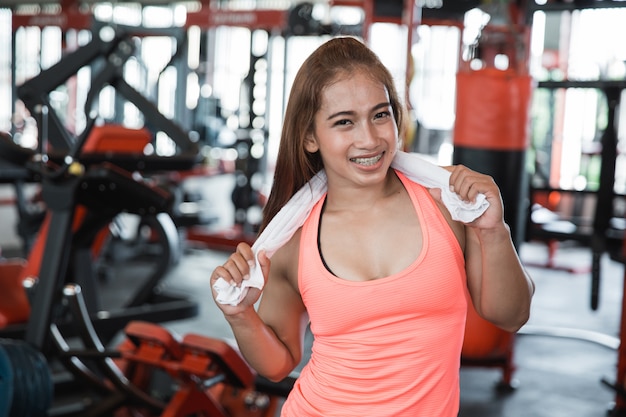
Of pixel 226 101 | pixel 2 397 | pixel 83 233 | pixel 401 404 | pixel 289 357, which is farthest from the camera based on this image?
pixel 226 101

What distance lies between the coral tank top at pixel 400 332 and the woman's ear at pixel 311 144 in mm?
201

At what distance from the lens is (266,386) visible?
2.44 meters

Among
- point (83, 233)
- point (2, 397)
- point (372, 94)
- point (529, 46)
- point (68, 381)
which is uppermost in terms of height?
point (529, 46)

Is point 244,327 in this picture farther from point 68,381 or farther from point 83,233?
point 68,381

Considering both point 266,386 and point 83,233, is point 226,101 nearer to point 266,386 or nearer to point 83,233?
point 83,233

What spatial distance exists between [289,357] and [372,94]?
494 millimetres

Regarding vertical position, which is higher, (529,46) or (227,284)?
(529,46)

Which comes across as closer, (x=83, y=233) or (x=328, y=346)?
(x=328, y=346)

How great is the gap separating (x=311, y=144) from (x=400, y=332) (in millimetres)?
355

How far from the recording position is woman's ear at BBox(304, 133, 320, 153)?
1.30m

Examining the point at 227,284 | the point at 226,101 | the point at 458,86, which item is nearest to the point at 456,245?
the point at 227,284

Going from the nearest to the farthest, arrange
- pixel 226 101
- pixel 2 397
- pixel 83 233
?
pixel 2 397
pixel 83 233
pixel 226 101

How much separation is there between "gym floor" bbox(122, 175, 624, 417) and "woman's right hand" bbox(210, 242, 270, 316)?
7.51 feet

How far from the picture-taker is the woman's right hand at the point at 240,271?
1181 mm
